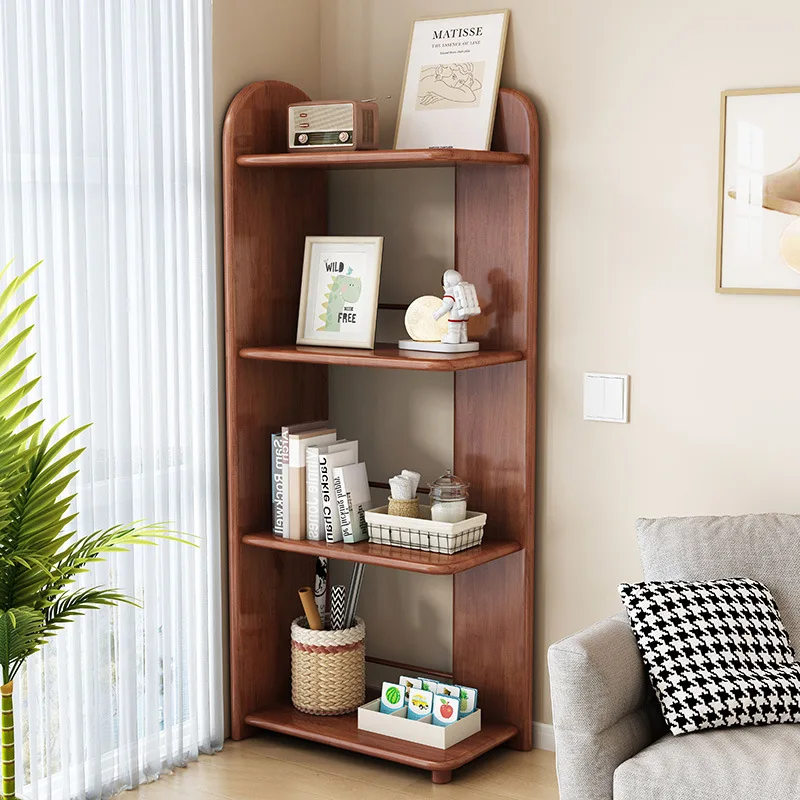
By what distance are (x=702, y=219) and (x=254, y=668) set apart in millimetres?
1804

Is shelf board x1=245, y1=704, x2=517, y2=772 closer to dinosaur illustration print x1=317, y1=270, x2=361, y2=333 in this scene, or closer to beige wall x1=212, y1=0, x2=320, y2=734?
beige wall x1=212, y1=0, x2=320, y2=734

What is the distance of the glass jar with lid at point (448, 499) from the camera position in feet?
10.5

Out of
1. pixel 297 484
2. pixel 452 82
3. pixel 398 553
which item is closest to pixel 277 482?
pixel 297 484

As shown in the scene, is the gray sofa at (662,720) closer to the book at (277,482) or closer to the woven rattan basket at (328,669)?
the woven rattan basket at (328,669)

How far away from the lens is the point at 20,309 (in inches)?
89.4

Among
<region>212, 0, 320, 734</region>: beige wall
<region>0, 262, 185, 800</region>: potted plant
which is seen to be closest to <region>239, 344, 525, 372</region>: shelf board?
<region>212, 0, 320, 734</region>: beige wall

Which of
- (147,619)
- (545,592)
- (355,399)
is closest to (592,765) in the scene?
(545,592)

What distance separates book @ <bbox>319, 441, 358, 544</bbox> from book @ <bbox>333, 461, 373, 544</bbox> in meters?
0.01

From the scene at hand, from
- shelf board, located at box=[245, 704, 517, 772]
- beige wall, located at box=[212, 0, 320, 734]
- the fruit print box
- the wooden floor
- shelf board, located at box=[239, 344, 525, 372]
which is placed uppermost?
beige wall, located at box=[212, 0, 320, 734]

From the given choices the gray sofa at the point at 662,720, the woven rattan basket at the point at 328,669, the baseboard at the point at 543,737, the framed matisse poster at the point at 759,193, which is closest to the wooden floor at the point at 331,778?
the baseboard at the point at 543,737

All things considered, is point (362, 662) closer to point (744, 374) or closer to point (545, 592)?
point (545, 592)

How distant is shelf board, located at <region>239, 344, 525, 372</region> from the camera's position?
3.01m

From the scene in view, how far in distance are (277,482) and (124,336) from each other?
2.11 feet

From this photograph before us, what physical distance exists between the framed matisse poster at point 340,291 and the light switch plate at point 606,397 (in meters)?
0.61
